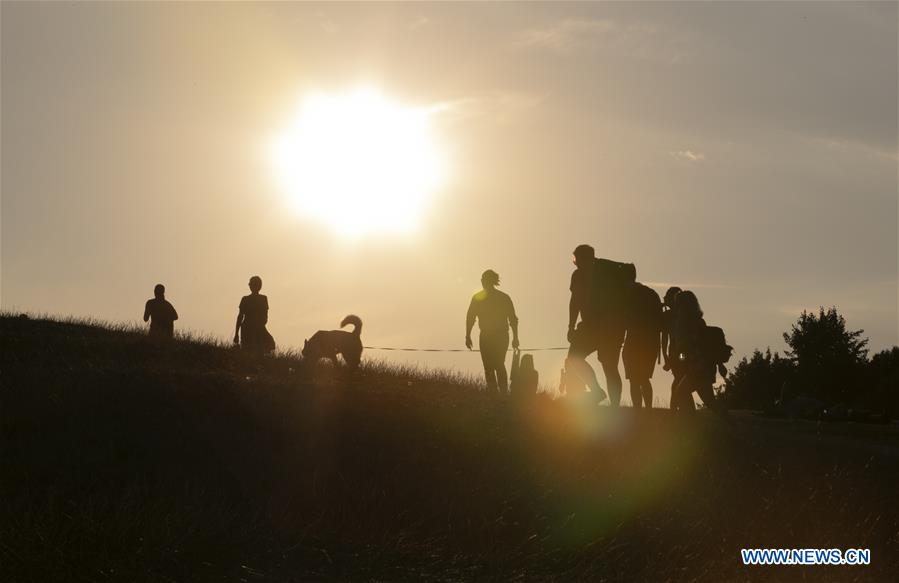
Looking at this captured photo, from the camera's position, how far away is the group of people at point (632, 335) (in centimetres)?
1652

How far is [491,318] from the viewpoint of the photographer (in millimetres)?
18781

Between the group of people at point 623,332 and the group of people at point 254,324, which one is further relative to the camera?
the group of people at point 254,324

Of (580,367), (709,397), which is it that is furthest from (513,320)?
(709,397)

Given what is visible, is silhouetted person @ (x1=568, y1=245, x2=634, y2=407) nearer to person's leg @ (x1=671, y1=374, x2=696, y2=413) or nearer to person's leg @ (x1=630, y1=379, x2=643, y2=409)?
person's leg @ (x1=671, y1=374, x2=696, y2=413)

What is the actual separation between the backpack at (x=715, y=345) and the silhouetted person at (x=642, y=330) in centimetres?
108

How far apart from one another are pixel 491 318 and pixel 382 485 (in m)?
6.16

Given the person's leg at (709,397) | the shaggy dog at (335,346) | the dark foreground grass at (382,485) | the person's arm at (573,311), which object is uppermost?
the person's arm at (573,311)

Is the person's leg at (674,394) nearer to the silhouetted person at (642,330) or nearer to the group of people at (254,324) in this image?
the silhouetted person at (642,330)

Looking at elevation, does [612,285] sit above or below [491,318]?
above

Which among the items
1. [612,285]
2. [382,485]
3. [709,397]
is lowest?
[382,485]

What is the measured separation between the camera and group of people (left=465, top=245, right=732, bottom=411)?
16516mm

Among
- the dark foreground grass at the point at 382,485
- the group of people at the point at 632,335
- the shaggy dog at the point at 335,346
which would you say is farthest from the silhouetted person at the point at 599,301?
the shaggy dog at the point at 335,346

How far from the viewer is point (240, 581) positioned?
31.2ft

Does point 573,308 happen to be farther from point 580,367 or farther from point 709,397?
point 709,397
